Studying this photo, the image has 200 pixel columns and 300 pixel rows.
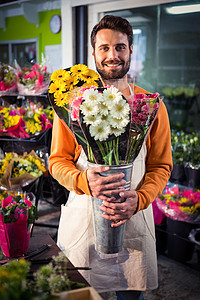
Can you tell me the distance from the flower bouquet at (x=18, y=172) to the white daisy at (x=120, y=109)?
178cm

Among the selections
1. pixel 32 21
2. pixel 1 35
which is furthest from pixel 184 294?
pixel 1 35

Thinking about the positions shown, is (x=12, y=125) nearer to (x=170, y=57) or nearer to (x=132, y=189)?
(x=132, y=189)

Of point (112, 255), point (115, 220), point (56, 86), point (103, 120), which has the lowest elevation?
point (112, 255)

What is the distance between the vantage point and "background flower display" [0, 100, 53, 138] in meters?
3.41

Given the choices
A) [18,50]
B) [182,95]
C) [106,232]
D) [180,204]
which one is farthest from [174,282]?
[18,50]

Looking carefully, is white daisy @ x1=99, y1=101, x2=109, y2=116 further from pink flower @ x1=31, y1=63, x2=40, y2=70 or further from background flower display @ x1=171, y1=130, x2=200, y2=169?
pink flower @ x1=31, y1=63, x2=40, y2=70

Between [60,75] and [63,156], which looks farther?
[63,156]

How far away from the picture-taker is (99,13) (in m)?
4.91

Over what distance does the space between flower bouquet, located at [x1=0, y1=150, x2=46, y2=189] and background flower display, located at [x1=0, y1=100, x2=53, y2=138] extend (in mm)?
463

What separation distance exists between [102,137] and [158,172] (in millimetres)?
538

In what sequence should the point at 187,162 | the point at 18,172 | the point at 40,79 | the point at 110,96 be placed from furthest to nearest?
the point at 40,79 < the point at 187,162 < the point at 18,172 < the point at 110,96

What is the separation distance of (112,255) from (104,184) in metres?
0.52

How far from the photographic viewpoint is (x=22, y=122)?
3.45 meters

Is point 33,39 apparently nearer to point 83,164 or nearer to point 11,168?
point 11,168
